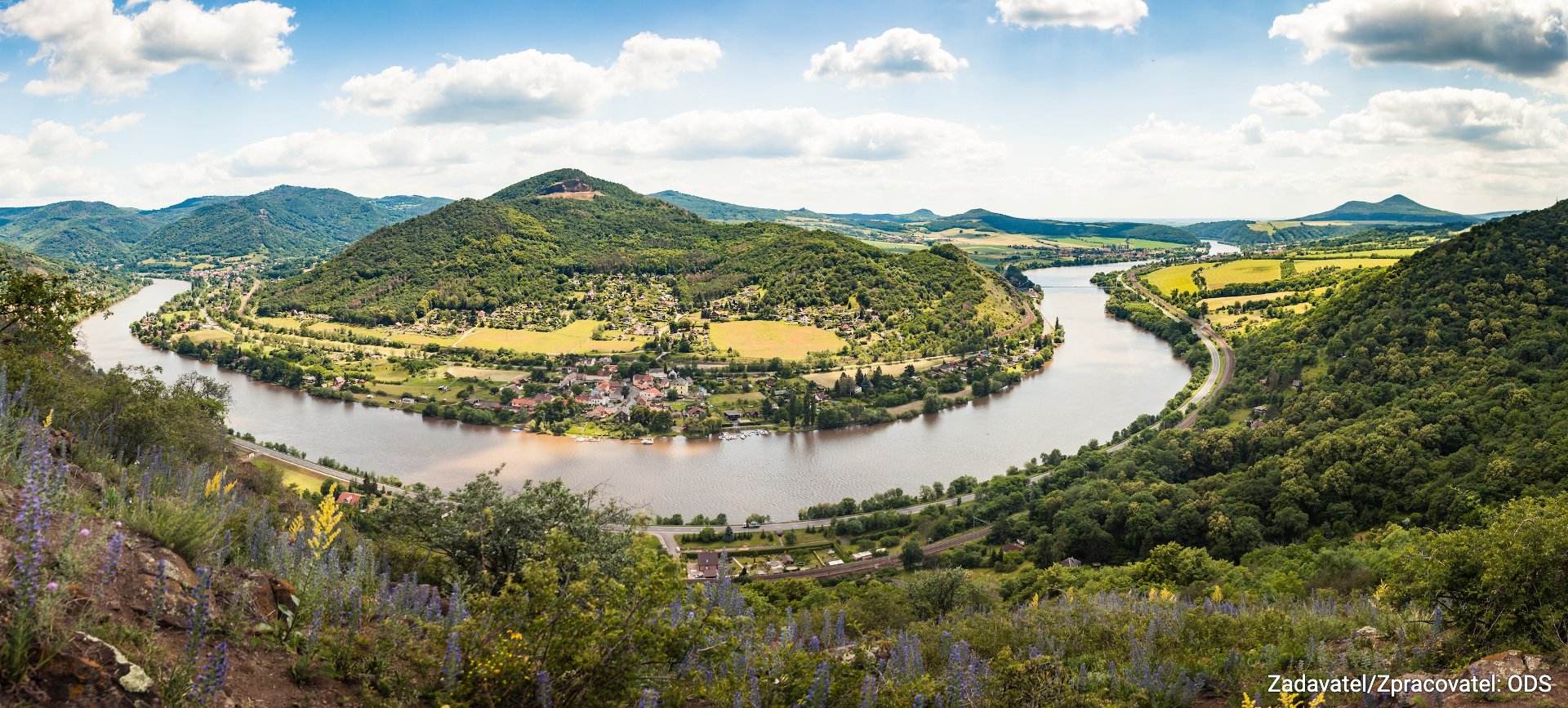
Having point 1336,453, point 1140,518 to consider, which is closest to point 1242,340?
point 1336,453

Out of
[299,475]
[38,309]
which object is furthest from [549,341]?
[38,309]

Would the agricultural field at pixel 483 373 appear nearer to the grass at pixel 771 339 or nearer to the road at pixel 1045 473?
the grass at pixel 771 339

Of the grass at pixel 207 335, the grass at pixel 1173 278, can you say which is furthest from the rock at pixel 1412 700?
the grass at pixel 1173 278

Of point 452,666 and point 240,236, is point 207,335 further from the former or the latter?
point 240,236

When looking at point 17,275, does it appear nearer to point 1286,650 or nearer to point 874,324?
point 1286,650

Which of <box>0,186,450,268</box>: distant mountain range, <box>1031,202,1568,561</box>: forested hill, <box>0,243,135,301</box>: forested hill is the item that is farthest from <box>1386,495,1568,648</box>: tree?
<box>0,186,450,268</box>: distant mountain range

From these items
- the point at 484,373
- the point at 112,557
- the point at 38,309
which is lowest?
the point at 484,373

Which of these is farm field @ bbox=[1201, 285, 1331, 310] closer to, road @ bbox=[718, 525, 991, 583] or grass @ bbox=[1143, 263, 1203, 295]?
grass @ bbox=[1143, 263, 1203, 295]

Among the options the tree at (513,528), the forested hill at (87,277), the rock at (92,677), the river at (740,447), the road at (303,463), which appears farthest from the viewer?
the forested hill at (87,277)
